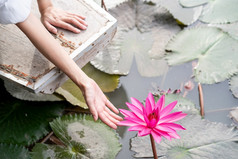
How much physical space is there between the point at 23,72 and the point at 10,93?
419mm

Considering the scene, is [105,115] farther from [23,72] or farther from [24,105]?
[24,105]

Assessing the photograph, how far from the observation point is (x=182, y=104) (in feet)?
4.99

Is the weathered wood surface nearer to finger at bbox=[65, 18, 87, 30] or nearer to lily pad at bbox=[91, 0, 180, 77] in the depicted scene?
finger at bbox=[65, 18, 87, 30]

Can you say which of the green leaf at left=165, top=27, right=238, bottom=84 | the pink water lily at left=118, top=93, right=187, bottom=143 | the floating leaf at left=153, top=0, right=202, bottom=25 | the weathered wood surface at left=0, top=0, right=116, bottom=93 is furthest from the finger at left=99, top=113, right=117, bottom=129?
the floating leaf at left=153, top=0, right=202, bottom=25

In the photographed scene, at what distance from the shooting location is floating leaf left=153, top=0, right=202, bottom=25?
6.48 feet

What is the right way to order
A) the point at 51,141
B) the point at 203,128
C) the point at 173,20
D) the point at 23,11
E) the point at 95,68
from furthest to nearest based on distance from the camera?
the point at 173,20 < the point at 95,68 < the point at 51,141 < the point at 203,128 < the point at 23,11

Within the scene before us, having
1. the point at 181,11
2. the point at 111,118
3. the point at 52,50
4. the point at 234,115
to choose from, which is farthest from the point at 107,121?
the point at 181,11

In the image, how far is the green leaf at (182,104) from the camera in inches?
58.2

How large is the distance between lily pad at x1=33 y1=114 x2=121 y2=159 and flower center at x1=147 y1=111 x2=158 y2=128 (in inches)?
21.2

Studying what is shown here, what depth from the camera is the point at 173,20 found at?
1.93 meters

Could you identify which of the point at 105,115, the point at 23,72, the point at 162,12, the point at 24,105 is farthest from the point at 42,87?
the point at 162,12

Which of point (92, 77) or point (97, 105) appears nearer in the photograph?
point (97, 105)

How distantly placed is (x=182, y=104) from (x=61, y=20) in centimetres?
76

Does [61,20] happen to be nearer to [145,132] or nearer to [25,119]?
[25,119]
